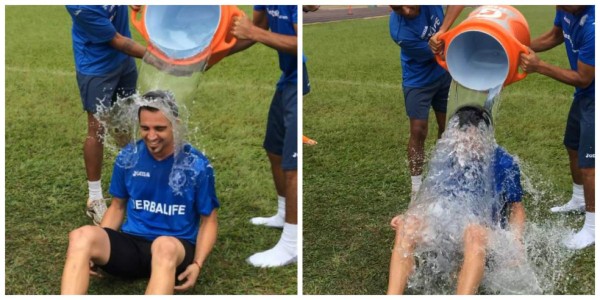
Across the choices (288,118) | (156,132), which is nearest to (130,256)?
(156,132)

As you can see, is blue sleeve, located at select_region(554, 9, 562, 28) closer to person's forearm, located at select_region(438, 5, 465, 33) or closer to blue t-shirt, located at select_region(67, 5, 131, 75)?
person's forearm, located at select_region(438, 5, 465, 33)

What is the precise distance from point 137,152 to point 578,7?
5.72 ft

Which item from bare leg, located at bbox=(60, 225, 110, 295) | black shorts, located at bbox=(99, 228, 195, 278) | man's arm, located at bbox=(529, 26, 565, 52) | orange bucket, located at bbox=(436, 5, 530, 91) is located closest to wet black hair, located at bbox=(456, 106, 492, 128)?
orange bucket, located at bbox=(436, 5, 530, 91)

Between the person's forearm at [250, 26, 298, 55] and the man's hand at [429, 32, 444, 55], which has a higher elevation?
the man's hand at [429, 32, 444, 55]

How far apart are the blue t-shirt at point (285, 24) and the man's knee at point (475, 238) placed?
85cm

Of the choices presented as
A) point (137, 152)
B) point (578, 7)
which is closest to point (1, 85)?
point (137, 152)

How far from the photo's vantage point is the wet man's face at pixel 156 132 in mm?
2564

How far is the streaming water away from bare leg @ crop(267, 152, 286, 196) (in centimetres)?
64

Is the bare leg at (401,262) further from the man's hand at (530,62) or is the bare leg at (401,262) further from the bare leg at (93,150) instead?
the bare leg at (93,150)

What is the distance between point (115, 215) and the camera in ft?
9.13

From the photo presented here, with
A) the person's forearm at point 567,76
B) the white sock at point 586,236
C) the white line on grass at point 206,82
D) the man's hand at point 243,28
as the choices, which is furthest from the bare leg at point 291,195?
the white line on grass at point 206,82

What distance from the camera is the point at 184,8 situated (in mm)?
2877

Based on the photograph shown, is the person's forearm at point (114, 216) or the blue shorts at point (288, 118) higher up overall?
the blue shorts at point (288, 118)

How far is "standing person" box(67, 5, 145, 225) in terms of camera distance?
304 centimetres
